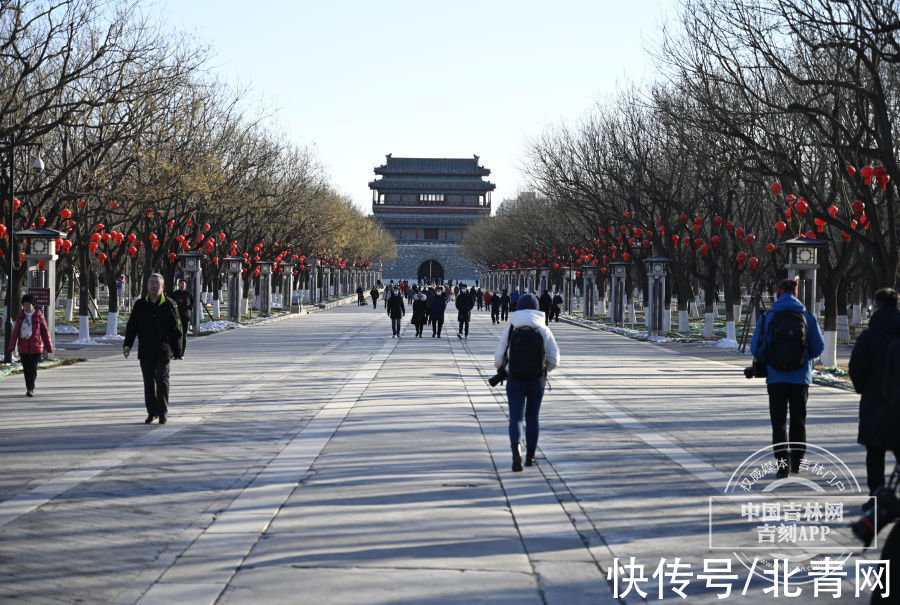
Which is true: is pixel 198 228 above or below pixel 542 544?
above

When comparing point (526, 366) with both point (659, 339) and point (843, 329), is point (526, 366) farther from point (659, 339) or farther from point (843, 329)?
point (843, 329)

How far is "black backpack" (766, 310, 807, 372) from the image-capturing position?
9.34 m

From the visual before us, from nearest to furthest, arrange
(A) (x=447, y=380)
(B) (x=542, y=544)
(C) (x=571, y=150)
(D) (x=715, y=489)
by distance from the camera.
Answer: (B) (x=542, y=544) < (D) (x=715, y=489) < (A) (x=447, y=380) < (C) (x=571, y=150)

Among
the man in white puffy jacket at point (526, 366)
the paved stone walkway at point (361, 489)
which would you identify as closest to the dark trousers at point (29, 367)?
the paved stone walkway at point (361, 489)

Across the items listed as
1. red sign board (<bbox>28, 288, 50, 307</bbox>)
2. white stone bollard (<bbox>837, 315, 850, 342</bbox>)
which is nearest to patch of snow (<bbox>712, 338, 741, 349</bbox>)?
white stone bollard (<bbox>837, 315, 850, 342</bbox>)

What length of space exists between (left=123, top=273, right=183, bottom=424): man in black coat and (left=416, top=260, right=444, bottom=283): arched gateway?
392 ft

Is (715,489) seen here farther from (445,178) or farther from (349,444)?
(445,178)

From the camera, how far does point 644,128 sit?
37.8 metres

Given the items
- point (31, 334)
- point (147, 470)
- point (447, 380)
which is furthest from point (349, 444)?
point (447, 380)

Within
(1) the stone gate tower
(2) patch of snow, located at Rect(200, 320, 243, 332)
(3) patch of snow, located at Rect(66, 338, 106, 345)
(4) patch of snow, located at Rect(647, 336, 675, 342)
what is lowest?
(4) patch of snow, located at Rect(647, 336, 675, 342)

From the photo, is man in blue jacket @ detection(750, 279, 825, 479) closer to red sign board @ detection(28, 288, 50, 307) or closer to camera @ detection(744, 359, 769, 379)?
camera @ detection(744, 359, 769, 379)

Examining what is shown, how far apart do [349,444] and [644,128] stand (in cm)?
2847

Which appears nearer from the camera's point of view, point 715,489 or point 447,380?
point 715,489

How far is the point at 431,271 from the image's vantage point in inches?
5276
